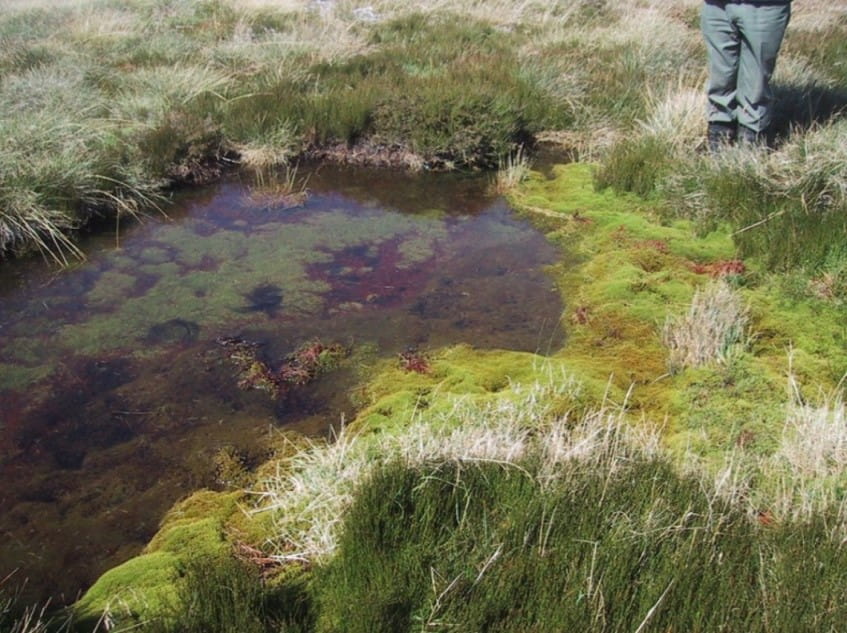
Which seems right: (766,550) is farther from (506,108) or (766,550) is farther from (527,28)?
(527,28)

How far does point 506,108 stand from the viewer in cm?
905

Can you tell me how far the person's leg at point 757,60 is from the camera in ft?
20.3

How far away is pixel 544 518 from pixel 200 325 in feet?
10.9

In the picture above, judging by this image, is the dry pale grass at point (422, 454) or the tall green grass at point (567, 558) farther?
the dry pale grass at point (422, 454)

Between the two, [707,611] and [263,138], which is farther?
[263,138]

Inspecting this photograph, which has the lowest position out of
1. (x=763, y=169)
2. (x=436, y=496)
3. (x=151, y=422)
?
(x=151, y=422)

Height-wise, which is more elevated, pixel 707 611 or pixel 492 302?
pixel 707 611

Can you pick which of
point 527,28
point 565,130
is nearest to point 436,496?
point 565,130

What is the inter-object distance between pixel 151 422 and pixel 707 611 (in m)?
3.23

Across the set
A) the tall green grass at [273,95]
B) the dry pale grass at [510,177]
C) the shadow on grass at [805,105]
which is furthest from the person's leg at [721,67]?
the tall green grass at [273,95]

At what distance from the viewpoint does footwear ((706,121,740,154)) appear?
715 centimetres

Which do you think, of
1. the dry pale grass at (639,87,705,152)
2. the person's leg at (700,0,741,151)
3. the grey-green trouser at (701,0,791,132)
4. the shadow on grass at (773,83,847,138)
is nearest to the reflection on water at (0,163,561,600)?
the dry pale grass at (639,87,705,152)

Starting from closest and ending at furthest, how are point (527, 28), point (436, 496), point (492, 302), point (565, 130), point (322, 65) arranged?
point (436, 496)
point (492, 302)
point (565, 130)
point (322, 65)
point (527, 28)

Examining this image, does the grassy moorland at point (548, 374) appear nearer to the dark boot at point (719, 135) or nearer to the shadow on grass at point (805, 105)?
the shadow on grass at point (805, 105)
